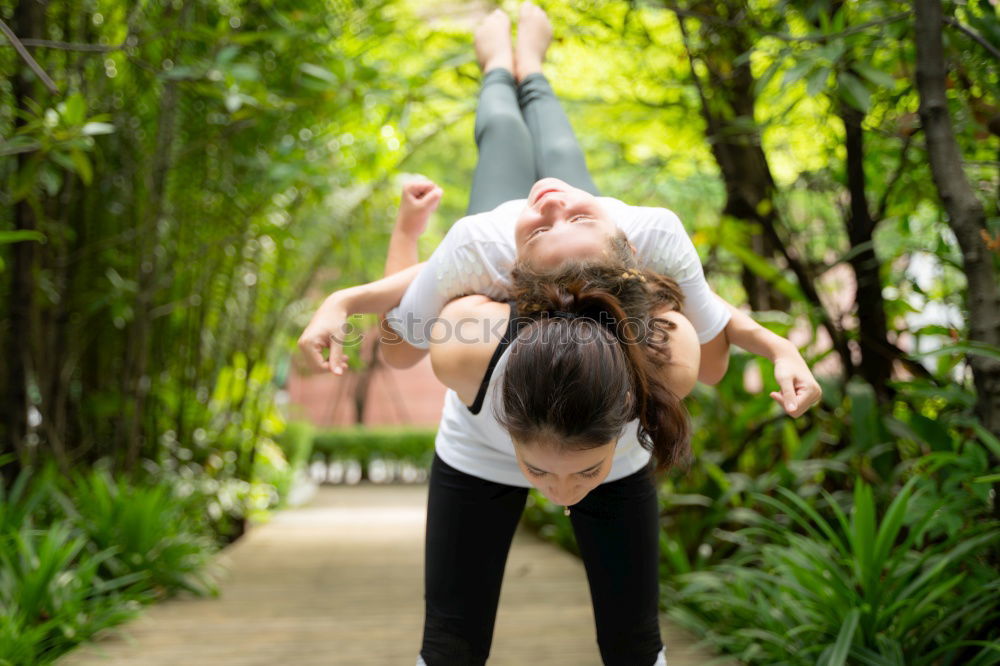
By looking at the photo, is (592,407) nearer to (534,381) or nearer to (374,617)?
(534,381)

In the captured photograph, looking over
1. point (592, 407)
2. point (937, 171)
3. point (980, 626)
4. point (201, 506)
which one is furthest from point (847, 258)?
point (201, 506)

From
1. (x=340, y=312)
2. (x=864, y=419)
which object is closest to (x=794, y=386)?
(x=340, y=312)

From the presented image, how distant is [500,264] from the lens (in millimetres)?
1425

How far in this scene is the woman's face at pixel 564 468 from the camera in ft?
4.15

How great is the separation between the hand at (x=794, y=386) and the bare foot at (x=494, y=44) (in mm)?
1025

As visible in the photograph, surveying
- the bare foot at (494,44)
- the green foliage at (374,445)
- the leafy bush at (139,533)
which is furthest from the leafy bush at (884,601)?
the green foliage at (374,445)

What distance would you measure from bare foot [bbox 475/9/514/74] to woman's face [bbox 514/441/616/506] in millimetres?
1071

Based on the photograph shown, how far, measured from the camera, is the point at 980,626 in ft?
6.64

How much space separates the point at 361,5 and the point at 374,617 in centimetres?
240

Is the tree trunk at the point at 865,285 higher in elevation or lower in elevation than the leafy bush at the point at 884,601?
higher

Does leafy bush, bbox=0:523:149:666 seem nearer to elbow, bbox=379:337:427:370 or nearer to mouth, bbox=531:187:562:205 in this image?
elbow, bbox=379:337:427:370

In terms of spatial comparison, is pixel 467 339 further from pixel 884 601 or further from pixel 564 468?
pixel 884 601

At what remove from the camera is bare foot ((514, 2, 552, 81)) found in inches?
82.0

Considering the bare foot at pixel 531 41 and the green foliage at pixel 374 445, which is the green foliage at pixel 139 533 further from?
the green foliage at pixel 374 445
